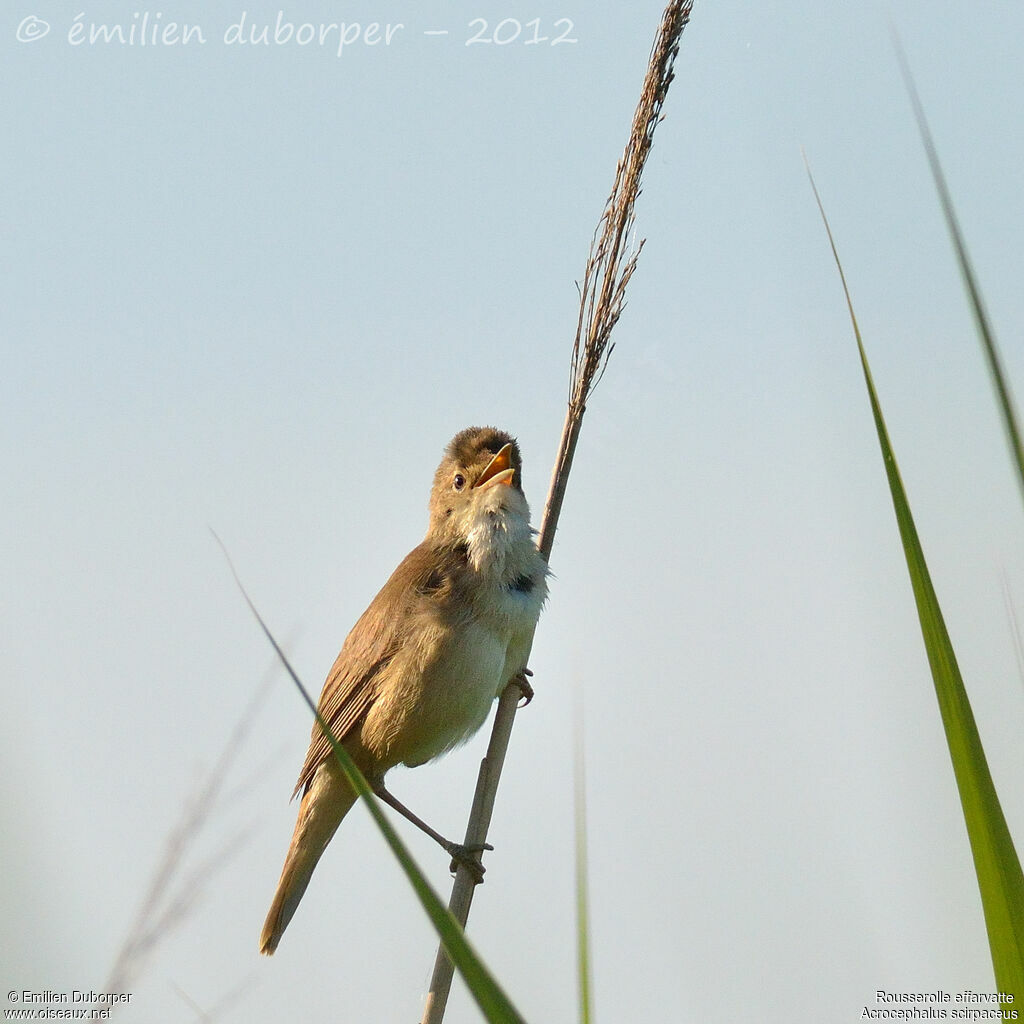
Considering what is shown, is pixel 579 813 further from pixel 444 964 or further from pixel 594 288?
pixel 594 288

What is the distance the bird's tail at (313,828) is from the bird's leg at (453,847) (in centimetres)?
26

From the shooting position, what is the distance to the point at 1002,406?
4.46ft

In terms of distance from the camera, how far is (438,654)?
3568mm

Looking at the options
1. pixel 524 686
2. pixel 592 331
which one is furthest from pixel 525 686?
pixel 592 331

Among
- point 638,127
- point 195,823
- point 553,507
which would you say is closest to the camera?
point 195,823

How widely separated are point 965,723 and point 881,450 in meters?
0.39

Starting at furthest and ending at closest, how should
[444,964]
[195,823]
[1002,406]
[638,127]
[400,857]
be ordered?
[638,127], [444,964], [195,823], [1002,406], [400,857]

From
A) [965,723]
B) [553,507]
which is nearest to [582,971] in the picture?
[965,723]

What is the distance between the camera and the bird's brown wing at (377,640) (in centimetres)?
371

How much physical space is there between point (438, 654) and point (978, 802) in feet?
8.15

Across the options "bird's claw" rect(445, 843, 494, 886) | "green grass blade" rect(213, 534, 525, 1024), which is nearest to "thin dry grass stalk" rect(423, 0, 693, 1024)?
"bird's claw" rect(445, 843, 494, 886)

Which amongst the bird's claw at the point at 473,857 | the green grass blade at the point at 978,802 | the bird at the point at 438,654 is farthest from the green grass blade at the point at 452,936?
the bird at the point at 438,654

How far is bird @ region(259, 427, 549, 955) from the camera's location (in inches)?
139

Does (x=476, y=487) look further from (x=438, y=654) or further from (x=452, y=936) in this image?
(x=452, y=936)
